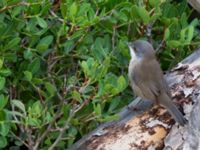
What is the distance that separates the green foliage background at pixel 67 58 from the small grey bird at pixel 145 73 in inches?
3.1

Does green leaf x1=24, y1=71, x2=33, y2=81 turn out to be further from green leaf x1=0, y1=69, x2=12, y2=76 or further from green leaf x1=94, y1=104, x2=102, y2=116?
green leaf x1=94, y1=104, x2=102, y2=116

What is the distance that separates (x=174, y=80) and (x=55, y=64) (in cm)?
74

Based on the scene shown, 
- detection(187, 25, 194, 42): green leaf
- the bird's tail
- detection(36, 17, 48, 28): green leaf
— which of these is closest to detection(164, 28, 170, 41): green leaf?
detection(187, 25, 194, 42): green leaf

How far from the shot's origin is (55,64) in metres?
4.37

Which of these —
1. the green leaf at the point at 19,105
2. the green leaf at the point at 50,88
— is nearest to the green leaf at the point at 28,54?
the green leaf at the point at 50,88

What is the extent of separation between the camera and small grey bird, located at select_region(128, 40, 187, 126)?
4.32 meters

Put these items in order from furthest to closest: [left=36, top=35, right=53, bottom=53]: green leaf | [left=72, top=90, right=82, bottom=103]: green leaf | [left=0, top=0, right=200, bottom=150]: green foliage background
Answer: [left=36, top=35, right=53, bottom=53]: green leaf, [left=0, top=0, right=200, bottom=150]: green foliage background, [left=72, top=90, right=82, bottom=103]: green leaf

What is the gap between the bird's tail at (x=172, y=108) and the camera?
386 centimetres

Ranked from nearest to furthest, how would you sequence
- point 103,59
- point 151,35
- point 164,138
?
1. point 164,138
2. point 103,59
3. point 151,35

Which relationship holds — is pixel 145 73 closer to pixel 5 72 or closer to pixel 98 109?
pixel 98 109

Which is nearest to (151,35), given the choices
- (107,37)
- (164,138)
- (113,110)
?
(107,37)

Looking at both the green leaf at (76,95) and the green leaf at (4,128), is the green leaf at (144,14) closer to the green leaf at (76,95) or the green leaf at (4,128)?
the green leaf at (76,95)

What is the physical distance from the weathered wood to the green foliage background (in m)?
0.12

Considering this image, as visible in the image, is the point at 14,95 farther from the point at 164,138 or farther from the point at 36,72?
the point at 164,138
